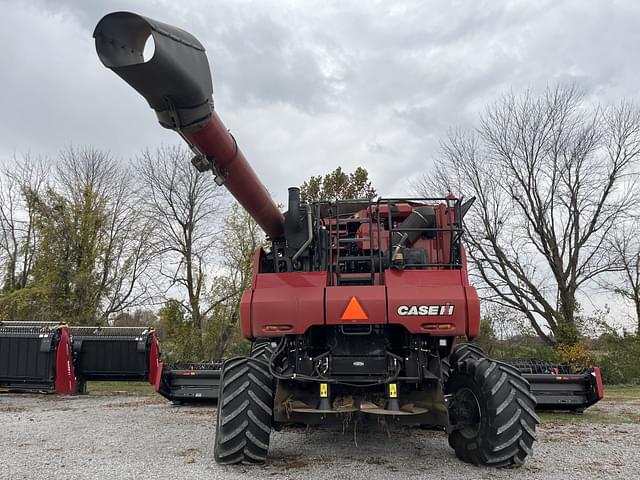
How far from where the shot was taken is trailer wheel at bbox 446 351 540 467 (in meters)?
4.81

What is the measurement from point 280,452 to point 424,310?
7.81 feet

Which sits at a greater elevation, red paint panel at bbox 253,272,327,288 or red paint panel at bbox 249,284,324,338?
red paint panel at bbox 253,272,327,288

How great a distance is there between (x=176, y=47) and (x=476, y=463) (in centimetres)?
451

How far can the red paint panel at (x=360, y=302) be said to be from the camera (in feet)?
16.1

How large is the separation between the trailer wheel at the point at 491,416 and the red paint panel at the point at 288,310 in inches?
66.6

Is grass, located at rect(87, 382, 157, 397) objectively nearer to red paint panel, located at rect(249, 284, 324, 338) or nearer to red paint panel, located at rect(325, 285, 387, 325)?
red paint panel, located at rect(249, 284, 324, 338)

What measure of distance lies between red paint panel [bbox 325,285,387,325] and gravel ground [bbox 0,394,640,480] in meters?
1.41

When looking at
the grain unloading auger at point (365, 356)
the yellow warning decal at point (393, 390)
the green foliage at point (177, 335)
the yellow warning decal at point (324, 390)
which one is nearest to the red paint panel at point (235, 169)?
the grain unloading auger at point (365, 356)

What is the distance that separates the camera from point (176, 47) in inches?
124

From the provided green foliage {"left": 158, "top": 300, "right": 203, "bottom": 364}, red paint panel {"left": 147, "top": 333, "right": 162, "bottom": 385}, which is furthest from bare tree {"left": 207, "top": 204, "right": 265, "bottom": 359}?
red paint panel {"left": 147, "top": 333, "right": 162, "bottom": 385}

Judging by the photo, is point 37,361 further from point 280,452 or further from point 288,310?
point 288,310

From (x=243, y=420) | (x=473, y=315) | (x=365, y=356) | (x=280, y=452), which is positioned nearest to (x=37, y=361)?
(x=280, y=452)

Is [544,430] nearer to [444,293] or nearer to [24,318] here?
[444,293]

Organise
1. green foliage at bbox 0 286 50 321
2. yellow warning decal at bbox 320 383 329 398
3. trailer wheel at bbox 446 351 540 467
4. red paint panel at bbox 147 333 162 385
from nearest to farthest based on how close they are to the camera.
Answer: trailer wheel at bbox 446 351 540 467 < yellow warning decal at bbox 320 383 329 398 < red paint panel at bbox 147 333 162 385 < green foliage at bbox 0 286 50 321
